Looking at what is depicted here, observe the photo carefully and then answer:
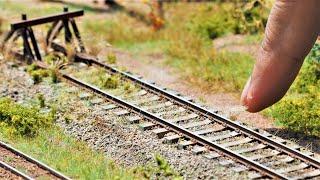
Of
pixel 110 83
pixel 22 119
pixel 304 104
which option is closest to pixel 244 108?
pixel 304 104

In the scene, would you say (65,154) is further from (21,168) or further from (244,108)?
(244,108)

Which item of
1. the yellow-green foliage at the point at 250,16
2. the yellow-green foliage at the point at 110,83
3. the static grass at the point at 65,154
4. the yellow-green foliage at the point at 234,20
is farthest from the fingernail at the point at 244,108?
the yellow-green foliage at the point at 250,16

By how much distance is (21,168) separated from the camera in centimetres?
1373

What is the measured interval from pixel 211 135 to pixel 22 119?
11.8 ft

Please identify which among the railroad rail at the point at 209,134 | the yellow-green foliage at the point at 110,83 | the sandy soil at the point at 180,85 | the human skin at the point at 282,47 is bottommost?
the sandy soil at the point at 180,85

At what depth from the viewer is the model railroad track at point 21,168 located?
13328 millimetres

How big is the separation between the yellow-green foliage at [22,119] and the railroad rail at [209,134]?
1480 mm

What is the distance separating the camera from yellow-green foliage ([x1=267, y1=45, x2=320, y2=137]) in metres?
15.9

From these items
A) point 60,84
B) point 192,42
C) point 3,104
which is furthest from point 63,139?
point 192,42

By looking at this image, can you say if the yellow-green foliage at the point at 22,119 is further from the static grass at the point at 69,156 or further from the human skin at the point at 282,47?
the human skin at the point at 282,47

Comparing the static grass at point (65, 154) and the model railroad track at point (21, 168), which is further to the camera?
the static grass at point (65, 154)

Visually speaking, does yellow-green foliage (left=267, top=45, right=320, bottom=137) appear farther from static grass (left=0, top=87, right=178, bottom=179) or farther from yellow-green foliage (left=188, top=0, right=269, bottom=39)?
yellow-green foliage (left=188, top=0, right=269, bottom=39)

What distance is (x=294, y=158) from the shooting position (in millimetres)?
14141

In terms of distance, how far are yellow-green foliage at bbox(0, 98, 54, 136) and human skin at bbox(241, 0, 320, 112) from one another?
Result: 4.03m
